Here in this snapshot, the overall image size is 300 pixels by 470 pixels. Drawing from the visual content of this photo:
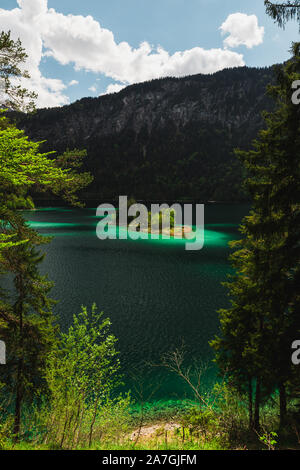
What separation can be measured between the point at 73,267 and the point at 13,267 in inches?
1334

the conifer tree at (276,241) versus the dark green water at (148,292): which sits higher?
the conifer tree at (276,241)

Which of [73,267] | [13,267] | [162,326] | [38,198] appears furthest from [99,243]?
[38,198]

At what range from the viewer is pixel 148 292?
3406cm

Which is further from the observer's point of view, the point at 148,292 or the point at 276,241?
the point at 148,292

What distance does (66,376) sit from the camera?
10898 millimetres

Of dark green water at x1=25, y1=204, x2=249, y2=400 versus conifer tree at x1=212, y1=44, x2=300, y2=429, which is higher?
conifer tree at x1=212, y1=44, x2=300, y2=429

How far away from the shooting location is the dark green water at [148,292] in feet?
69.6

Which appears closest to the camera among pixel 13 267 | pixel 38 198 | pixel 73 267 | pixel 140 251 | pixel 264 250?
pixel 264 250

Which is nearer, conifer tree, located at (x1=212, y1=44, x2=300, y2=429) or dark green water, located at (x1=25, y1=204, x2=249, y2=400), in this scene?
conifer tree, located at (x1=212, y1=44, x2=300, y2=429)

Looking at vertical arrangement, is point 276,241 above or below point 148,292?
above

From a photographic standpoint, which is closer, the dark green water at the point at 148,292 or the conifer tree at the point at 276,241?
the conifer tree at the point at 276,241

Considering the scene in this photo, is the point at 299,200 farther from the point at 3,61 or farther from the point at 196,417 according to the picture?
the point at 3,61

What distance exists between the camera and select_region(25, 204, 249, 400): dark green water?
69.6 feet

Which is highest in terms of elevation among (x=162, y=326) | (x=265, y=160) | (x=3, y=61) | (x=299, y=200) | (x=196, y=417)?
(x=3, y=61)
